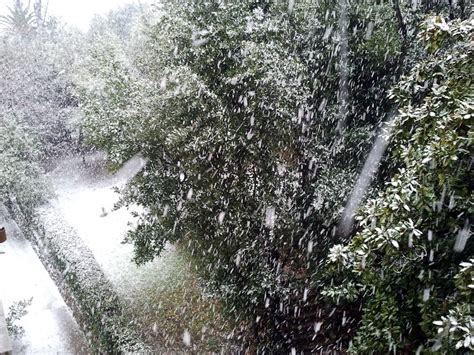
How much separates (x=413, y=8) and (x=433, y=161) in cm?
590

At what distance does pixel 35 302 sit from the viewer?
423 inches

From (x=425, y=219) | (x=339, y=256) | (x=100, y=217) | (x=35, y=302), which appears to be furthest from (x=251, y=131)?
(x=100, y=217)

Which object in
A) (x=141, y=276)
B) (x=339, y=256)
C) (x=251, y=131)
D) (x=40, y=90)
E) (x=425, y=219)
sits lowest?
(x=141, y=276)

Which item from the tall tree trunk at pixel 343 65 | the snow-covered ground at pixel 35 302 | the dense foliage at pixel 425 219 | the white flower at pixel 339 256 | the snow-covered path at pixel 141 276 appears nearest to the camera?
the dense foliage at pixel 425 219

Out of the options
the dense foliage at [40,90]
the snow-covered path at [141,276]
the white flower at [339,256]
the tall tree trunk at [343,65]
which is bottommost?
the snow-covered path at [141,276]

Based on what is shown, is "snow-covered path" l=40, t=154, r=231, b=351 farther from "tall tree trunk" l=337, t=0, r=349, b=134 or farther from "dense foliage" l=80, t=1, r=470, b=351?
"tall tree trunk" l=337, t=0, r=349, b=134

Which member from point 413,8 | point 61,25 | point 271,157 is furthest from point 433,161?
point 61,25

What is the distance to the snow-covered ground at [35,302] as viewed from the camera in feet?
30.5

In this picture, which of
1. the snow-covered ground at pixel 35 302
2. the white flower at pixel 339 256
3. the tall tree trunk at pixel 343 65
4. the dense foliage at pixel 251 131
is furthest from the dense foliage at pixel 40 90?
the white flower at pixel 339 256

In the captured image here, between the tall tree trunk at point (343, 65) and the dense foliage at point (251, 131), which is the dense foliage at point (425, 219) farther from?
the tall tree trunk at point (343, 65)

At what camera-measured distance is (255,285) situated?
21.7 feet

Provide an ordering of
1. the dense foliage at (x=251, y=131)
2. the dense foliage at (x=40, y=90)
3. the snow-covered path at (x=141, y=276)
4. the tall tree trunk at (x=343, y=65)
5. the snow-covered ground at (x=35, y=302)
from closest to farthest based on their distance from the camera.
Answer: the dense foliage at (x=251, y=131) < the tall tree trunk at (x=343, y=65) < the snow-covered path at (x=141, y=276) < the snow-covered ground at (x=35, y=302) < the dense foliage at (x=40, y=90)

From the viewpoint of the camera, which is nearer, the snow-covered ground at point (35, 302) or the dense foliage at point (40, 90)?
the snow-covered ground at point (35, 302)

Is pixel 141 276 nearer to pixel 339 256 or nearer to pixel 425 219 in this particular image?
pixel 339 256
